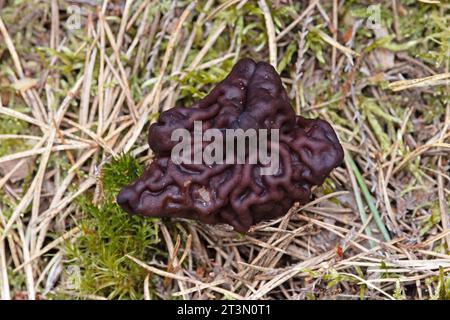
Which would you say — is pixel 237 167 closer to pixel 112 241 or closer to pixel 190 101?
pixel 190 101

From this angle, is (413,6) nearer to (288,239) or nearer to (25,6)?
(288,239)

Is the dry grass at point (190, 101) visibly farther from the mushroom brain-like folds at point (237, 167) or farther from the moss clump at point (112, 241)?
the mushroom brain-like folds at point (237, 167)

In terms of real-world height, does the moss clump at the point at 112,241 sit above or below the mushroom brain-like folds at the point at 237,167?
below

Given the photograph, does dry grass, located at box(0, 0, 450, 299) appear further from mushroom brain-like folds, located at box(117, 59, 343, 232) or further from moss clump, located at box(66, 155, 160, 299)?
mushroom brain-like folds, located at box(117, 59, 343, 232)

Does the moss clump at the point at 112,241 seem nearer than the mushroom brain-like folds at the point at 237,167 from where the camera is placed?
No

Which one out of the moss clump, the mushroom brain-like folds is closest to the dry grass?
the moss clump

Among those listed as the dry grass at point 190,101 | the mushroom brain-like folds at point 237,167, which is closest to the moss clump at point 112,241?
the dry grass at point 190,101

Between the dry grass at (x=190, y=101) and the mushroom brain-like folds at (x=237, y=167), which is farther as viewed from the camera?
the dry grass at (x=190, y=101)
